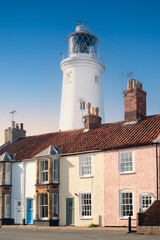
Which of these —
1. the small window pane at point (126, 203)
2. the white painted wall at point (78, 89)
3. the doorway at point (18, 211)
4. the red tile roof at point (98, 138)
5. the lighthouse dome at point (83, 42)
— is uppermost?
the lighthouse dome at point (83, 42)

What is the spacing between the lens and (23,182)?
1299 inches

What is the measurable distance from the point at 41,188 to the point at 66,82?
16972mm

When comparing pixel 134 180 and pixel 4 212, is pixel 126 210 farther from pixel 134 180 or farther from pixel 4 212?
pixel 4 212

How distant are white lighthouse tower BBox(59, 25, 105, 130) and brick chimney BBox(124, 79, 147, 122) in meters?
12.8

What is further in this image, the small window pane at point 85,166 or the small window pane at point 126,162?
the small window pane at point 85,166

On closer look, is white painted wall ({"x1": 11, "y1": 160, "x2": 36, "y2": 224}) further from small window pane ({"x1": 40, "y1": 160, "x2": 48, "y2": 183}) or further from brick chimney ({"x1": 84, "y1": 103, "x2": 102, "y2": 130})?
brick chimney ({"x1": 84, "y1": 103, "x2": 102, "y2": 130})

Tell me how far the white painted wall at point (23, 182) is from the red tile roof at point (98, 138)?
0.74 m

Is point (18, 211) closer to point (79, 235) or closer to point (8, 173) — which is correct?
point (8, 173)

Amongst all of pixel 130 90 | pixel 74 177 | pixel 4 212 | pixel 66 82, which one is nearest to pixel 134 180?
pixel 74 177

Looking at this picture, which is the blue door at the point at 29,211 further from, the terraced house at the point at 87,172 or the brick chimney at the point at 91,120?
the brick chimney at the point at 91,120

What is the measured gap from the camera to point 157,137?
2548cm

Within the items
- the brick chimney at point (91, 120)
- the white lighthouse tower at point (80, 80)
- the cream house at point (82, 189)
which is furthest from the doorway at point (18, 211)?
the white lighthouse tower at point (80, 80)

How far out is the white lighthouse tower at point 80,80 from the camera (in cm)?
4278

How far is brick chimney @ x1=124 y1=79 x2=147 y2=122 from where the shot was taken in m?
29.2
